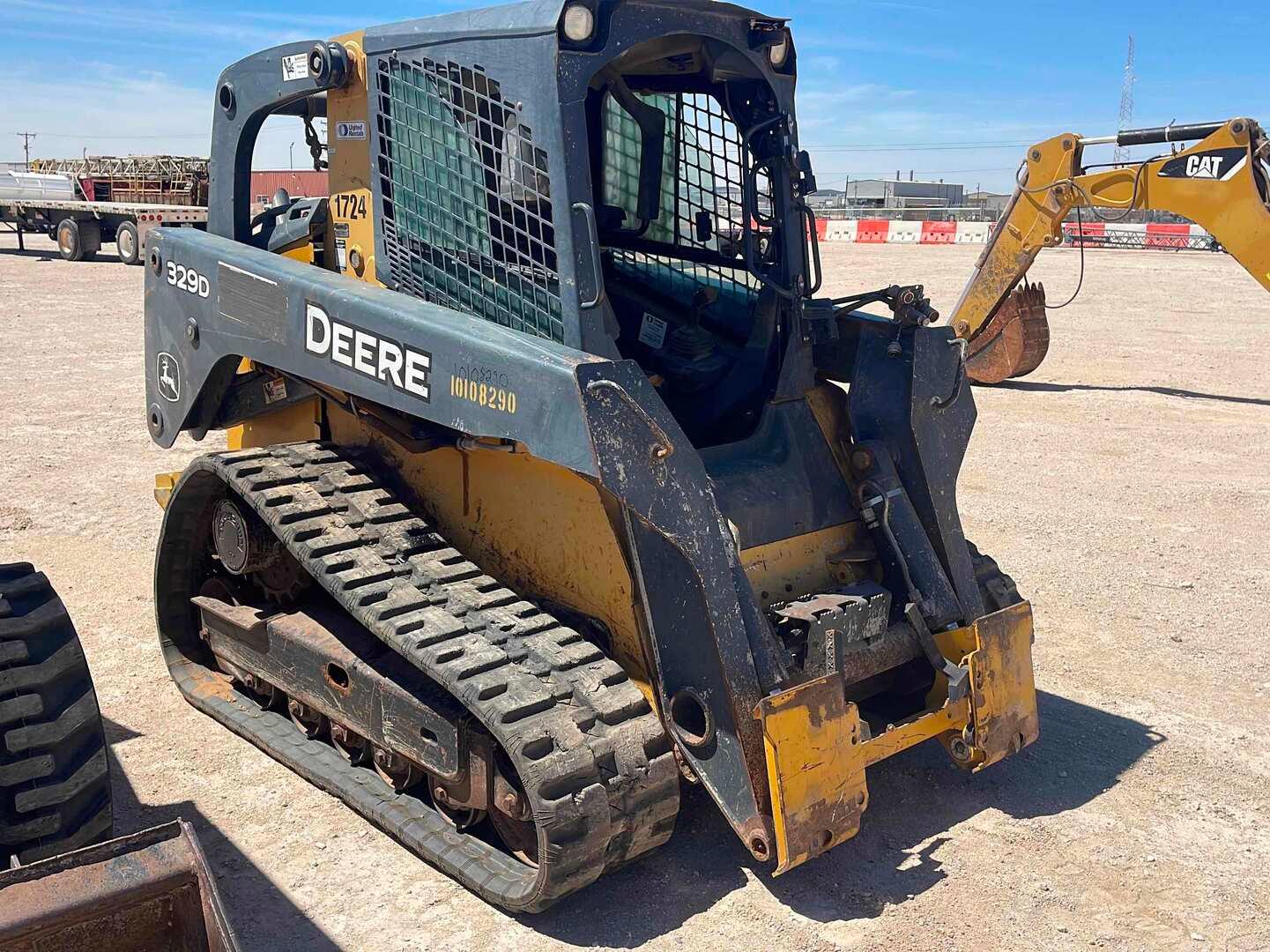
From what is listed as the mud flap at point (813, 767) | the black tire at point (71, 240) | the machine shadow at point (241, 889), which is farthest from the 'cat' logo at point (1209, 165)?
the black tire at point (71, 240)

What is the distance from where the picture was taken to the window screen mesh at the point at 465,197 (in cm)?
397

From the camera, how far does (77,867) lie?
2.93 metres

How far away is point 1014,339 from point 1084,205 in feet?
5.18

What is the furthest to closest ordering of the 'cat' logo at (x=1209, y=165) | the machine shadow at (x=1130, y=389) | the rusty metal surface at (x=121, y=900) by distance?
the machine shadow at (x=1130, y=389), the 'cat' logo at (x=1209, y=165), the rusty metal surface at (x=121, y=900)

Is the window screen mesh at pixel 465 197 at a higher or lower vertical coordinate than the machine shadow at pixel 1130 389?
higher

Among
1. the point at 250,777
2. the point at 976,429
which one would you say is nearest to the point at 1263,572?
the point at 976,429

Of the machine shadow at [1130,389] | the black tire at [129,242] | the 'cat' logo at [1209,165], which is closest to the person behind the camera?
the 'cat' logo at [1209,165]

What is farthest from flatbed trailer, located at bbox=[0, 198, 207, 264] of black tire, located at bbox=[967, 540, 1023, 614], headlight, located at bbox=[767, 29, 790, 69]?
black tire, located at bbox=[967, 540, 1023, 614]

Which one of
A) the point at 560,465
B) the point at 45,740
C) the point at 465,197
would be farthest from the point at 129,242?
the point at 560,465

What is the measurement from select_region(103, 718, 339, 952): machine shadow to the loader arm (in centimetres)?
869

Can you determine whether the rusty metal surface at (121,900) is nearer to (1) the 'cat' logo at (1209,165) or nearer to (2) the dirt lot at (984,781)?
(2) the dirt lot at (984,781)

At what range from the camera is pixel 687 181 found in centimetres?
504

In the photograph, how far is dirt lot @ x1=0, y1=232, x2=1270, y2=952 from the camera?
376cm

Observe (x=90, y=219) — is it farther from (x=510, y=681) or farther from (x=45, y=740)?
(x=510, y=681)
